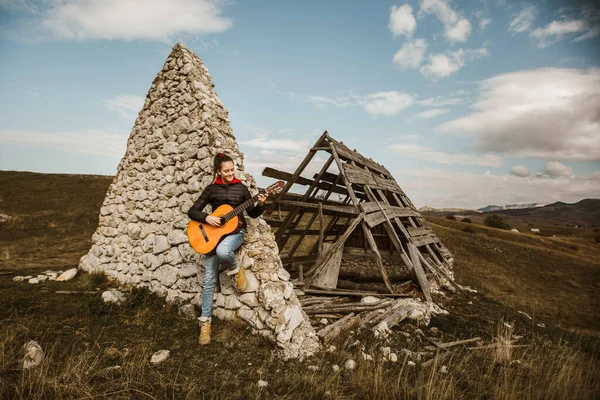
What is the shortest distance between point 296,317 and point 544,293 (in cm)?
1481

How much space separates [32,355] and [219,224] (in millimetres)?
2297

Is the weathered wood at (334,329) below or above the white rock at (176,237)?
below

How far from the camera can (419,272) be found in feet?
23.9

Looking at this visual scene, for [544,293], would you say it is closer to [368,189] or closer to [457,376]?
[368,189]

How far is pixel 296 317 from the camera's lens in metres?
4.03

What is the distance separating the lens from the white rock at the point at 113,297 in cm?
500

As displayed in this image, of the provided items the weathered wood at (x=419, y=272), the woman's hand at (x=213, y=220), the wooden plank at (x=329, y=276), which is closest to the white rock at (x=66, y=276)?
the woman's hand at (x=213, y=220)

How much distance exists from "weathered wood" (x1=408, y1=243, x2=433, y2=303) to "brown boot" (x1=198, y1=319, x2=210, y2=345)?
5.13 metres

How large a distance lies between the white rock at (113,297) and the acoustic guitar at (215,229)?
2172 mm

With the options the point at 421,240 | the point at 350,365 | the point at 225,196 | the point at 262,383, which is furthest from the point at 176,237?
the point at 421,240

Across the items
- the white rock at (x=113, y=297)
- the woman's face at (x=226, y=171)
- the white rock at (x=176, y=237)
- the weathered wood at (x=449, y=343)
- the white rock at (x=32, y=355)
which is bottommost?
the weathered wood at (x=449, y=343)

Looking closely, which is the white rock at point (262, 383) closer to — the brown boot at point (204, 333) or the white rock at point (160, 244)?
the brown boot at point (204, 333)

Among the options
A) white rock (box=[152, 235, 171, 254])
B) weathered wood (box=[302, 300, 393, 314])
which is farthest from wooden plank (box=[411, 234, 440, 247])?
white rock (box=[152, 235, 171, 254])

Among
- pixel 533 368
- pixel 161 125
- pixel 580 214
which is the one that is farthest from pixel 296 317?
pixel 580 214
